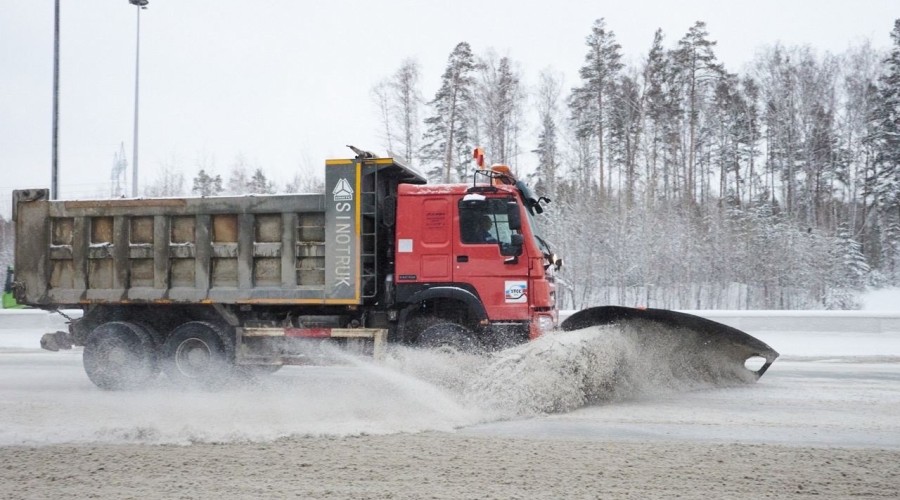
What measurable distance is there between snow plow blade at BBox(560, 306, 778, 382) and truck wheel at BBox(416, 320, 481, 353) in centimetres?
119

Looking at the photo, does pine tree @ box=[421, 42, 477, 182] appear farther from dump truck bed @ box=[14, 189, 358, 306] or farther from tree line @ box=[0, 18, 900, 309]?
dump truck bed @ box=[14, 189, 358, 306]

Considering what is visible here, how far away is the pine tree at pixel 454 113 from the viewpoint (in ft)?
112

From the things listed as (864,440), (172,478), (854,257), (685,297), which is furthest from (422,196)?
(854,257)

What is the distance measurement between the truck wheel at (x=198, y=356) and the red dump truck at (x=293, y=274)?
2 centimetres

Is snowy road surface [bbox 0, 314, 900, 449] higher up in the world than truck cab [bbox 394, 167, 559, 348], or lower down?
lower down

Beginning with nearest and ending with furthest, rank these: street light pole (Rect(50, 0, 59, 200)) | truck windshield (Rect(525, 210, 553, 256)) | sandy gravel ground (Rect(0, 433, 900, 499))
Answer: sandy gravel ground (Rect(0, 433, 900, 499))
truck windshield (Rect(525, 210, 553, 256))
street light pole (Rect(50, 0, 59, 200))

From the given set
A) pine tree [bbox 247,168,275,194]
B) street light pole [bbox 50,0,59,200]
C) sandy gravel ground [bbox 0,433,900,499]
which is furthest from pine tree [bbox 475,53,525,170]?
sandy gravel ground [bbox 0,433,900,499]

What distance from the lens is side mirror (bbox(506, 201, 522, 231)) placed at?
27.9ft

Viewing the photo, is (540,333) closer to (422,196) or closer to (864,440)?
(422,196)

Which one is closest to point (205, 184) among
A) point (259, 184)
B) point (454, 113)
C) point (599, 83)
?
point (259, 184)

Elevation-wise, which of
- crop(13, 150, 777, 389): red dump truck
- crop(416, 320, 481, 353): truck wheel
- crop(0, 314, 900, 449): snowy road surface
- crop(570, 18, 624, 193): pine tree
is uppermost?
crop(570, 18, 624, 193): pine tree

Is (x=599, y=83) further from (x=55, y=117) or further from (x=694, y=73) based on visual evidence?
(x=55, y=117)

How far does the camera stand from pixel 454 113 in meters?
34.3

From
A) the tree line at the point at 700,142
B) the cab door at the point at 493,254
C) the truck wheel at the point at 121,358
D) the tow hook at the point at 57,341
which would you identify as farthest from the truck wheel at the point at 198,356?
the tree line at the point at 700,142
